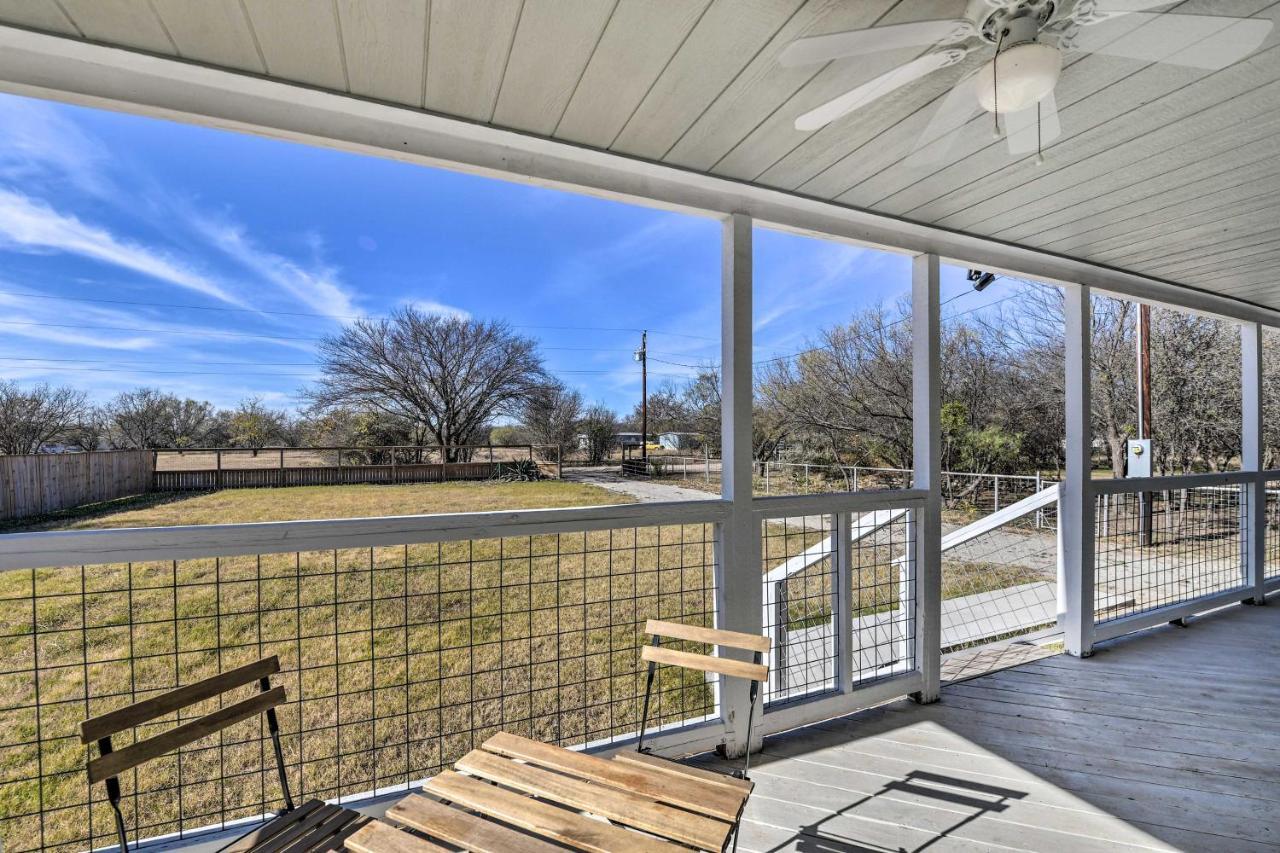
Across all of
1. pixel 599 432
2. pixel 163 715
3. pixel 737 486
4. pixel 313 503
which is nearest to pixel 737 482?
pixel 737 486

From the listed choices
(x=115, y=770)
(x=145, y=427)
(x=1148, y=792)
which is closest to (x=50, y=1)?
(x=115, y=770)

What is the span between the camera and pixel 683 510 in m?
2.04

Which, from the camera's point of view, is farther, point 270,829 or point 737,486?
point 737,486

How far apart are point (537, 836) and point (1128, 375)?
443 inches

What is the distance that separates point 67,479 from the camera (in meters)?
4.19

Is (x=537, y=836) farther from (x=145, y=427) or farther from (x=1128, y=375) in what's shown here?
(x=1128, y=375)

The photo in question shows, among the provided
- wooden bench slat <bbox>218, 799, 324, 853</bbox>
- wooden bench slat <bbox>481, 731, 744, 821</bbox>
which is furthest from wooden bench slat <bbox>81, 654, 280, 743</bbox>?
wooden bench slat <bbox>481, 731, 744, 821</bbox>

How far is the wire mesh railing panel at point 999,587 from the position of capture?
4.08 metres

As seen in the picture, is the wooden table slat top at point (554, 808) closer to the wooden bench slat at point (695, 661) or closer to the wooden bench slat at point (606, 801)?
the wooden bench slat at point (606, 801)

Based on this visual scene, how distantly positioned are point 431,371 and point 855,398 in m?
8.67

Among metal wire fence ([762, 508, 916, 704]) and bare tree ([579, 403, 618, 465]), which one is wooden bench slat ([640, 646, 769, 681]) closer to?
metal wire fence ([762, 508, 916, 704])

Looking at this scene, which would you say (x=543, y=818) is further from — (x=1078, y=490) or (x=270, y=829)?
(x=1078, y=490)

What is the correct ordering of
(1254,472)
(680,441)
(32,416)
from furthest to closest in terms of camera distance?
1. (680,441)
2. (32,416)
3. (1254,472)

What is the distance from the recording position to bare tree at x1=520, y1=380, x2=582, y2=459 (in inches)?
404
